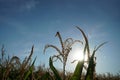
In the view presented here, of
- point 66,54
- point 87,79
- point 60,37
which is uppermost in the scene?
point 60,37

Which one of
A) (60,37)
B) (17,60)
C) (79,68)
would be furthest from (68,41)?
(79,68)

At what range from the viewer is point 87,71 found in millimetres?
2008

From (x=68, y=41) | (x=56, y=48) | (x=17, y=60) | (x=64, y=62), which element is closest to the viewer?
(x=17, y=60)

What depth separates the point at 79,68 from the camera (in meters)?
2.04

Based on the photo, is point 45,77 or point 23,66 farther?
point 45,77

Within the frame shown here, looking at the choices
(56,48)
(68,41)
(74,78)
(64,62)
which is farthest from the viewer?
(68,41)

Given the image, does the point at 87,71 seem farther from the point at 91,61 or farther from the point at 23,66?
the point at 23,66

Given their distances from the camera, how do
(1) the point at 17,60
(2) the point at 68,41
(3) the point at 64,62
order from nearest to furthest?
1. (1) the point at 17,60
2. (3) the point at 64,62
3. (2) the point at 68,41

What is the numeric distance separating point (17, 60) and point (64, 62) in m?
0.71

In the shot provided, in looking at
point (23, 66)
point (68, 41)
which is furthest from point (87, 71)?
point (68, 41)

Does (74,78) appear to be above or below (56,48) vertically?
below

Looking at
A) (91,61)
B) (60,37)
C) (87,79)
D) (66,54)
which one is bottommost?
(87,79)

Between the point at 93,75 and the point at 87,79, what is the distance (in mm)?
101

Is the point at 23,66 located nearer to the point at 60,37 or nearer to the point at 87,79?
the point at 87,79
